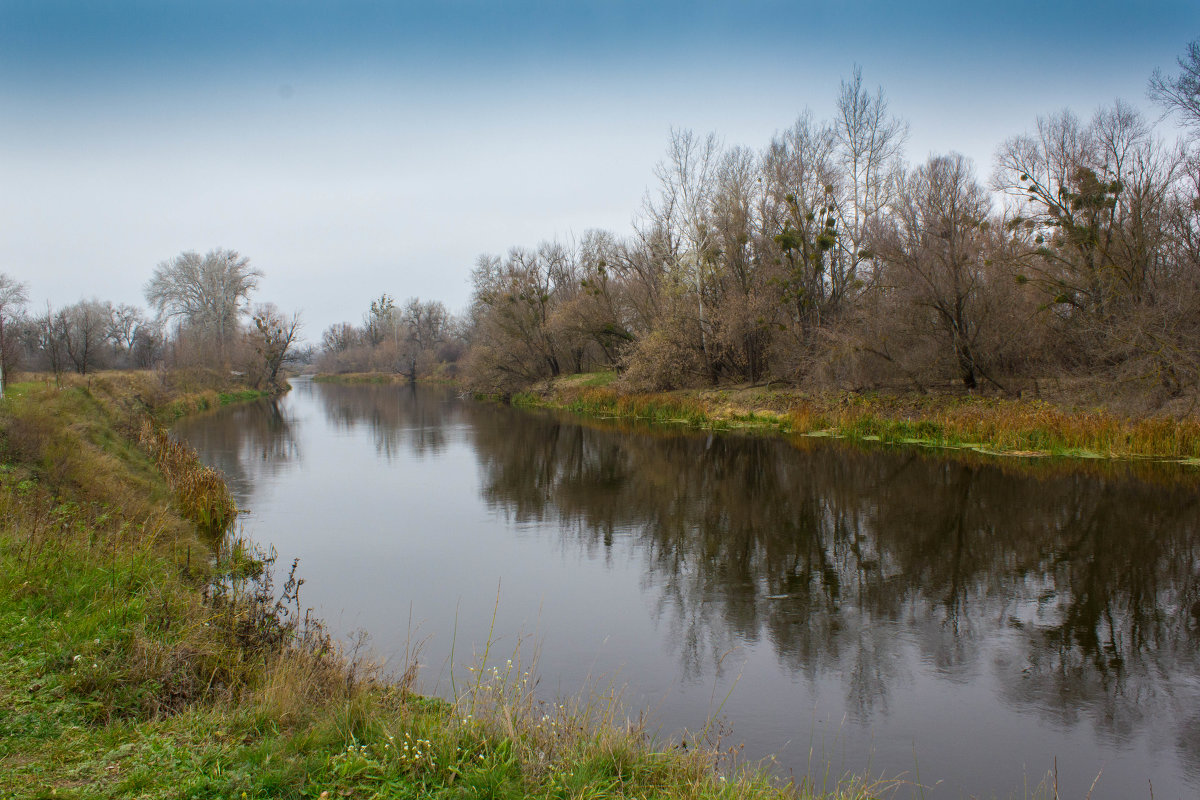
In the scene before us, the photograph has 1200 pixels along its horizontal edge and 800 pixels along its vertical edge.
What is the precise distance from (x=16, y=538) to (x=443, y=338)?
7861 centimetres

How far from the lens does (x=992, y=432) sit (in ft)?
59.6

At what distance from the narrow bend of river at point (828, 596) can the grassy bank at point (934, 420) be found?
1.38m

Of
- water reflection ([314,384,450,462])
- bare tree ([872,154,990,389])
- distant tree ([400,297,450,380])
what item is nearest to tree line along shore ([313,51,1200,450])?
bare tree ([872,154,990,389])

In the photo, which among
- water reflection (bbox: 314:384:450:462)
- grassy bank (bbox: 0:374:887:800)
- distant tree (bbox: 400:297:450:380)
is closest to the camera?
grassy bank (bbox: 0:374:887:800)

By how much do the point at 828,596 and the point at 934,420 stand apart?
514 inches

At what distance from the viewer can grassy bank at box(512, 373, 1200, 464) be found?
15.7 m

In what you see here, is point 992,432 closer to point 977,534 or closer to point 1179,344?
point 1179,344

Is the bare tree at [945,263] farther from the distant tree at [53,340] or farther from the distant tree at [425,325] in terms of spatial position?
the distant tree at [425,325]

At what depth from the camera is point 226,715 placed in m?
4.21

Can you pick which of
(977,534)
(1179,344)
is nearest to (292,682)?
(977,534)

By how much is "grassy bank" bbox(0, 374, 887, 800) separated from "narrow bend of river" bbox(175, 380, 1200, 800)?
91 cm

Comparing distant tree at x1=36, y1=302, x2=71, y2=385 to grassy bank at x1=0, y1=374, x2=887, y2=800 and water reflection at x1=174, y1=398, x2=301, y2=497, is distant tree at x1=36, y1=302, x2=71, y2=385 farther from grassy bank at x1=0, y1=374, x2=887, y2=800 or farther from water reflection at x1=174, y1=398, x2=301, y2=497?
grassy bank at x1=0, y1=374, x2=887, y2=800

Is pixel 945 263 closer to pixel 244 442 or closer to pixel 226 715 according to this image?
pixel 226 715

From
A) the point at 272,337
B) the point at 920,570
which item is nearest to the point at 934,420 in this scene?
the point at 920,570
